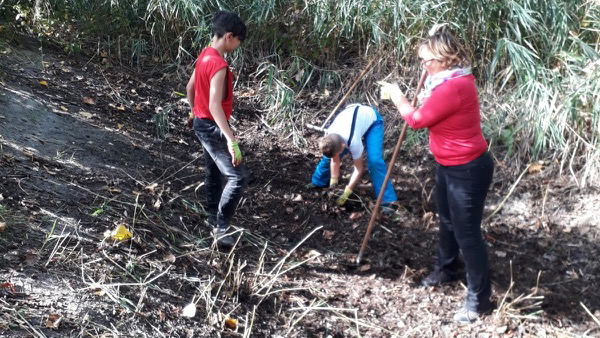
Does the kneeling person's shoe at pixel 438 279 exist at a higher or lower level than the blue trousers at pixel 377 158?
lower

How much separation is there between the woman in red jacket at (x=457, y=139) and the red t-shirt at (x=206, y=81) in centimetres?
105

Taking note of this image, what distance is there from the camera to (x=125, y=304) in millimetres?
3443

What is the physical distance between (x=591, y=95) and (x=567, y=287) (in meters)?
1.80

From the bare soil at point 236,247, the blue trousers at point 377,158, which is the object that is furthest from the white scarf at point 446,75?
the blue trousers at point 377,158

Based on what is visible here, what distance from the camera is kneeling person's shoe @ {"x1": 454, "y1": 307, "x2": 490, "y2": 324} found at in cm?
396

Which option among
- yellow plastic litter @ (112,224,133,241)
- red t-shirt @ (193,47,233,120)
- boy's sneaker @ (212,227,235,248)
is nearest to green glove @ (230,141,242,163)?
red t-shirt @ (193,47,233,120)

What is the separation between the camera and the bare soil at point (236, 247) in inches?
139

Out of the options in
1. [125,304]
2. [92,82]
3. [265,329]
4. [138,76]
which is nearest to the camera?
[125,304]

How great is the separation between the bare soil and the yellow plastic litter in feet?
0.16

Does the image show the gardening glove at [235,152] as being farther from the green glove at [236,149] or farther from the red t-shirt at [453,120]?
the red t-shirt at [453,120]

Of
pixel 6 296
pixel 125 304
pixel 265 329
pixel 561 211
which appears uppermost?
pixel 6 296

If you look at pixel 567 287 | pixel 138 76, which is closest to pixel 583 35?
pixel 567 287

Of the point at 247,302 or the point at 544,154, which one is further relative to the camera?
the point at 544,154

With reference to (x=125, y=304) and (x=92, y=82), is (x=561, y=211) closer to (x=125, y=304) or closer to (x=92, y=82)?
(x=125, y=304)
